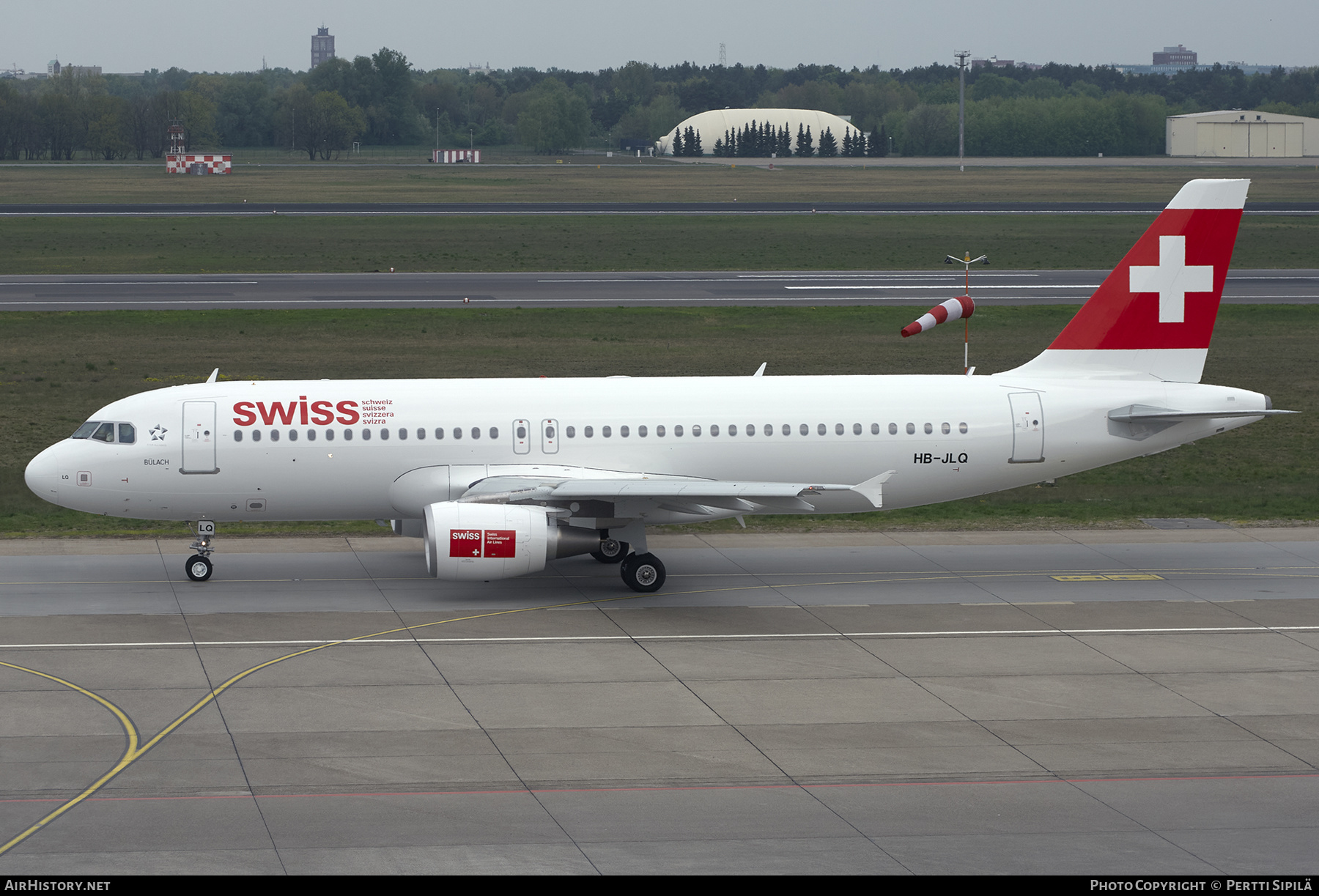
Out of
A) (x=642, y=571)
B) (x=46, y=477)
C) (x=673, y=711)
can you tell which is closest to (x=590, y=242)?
(x=642, y=571)

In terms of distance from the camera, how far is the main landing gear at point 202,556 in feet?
101

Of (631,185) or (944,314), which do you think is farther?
(631,185)

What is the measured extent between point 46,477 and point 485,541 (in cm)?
935

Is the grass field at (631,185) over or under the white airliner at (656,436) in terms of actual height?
over

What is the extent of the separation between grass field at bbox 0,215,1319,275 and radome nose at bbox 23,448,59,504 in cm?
5742

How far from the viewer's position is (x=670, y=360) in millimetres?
56562

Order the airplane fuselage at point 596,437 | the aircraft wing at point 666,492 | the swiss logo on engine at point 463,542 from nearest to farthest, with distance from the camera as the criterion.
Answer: the swiss logo on engine at point 463,542 → the aircraft wing at point 666,492 → the airplane fuselage at point 596,437

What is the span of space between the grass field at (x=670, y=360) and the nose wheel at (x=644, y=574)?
778 cm

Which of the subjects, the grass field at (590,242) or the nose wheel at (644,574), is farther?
the grass field at (590,242)

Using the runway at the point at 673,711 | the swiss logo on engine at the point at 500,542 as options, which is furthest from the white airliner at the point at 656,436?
the runway at the point at 673,711

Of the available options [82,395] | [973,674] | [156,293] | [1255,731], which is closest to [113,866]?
[973,674]

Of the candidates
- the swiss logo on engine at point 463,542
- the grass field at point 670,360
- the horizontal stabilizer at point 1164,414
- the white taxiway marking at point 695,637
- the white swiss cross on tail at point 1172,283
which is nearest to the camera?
the white taxiway marking at point 695,637

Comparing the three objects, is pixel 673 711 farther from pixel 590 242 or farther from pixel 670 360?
pixel 590 242

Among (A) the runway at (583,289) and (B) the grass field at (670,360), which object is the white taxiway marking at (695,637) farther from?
(A) the runway at (583,289)
